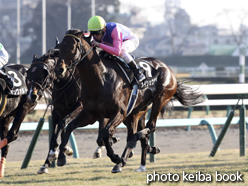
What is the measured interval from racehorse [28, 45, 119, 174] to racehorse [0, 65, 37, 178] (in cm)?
49

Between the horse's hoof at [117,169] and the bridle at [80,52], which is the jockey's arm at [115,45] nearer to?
the bridle at [80,52]

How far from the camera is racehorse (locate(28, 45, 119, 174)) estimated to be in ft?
17.6

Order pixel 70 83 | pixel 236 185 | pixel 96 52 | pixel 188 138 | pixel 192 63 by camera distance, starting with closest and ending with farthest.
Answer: pixel 236 185
pixel 96 52
pixel 70 83
pixel 188 138
pixel 192 63

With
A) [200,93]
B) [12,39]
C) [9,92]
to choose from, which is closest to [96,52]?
[9,92]

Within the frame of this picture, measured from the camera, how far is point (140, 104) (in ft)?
19.1

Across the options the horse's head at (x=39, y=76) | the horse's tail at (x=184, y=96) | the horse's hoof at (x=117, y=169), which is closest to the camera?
the horse's hoof at (x=117, y=169)

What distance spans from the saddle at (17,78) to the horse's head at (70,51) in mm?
1494

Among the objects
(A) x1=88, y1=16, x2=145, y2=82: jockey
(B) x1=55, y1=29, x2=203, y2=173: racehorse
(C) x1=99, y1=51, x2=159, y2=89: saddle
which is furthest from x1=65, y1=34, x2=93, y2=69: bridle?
(C) x1=99, y1=51, x2=159, y2=89: saddle

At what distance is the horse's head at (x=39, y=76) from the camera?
5.28 meters

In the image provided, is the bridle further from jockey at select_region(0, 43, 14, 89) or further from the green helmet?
jockey at select_region(0, 43, 14, 89)

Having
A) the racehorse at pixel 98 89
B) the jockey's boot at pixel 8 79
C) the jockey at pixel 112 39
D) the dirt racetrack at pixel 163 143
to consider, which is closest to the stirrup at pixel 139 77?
the jockey at pixel 112 39

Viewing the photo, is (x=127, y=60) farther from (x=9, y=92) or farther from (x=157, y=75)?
(x=9, y=92)

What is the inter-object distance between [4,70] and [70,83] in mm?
942

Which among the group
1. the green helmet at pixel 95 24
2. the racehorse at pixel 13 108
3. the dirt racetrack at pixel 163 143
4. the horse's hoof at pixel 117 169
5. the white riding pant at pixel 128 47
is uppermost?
the green helmet at pixel 95 24
